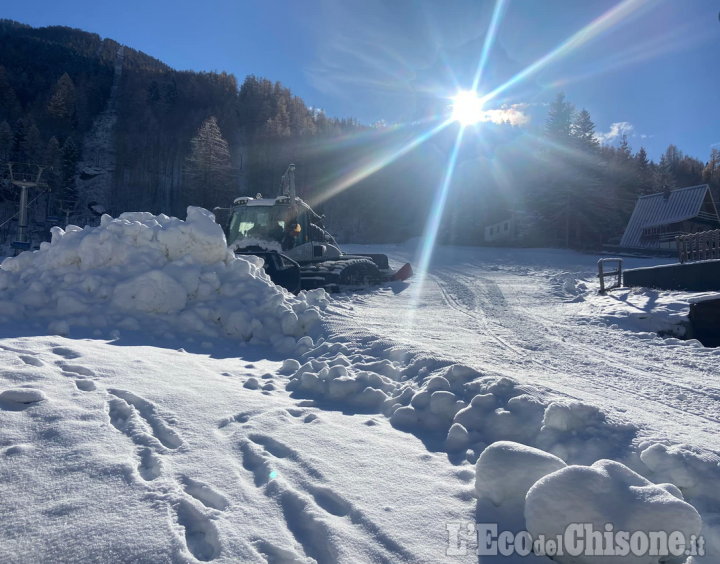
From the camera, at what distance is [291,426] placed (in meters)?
3.11

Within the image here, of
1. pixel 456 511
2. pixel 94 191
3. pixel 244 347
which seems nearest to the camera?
pixel 456 511

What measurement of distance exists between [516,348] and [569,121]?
4114cm

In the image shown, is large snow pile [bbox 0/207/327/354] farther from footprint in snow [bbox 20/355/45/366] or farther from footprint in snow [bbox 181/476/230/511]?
footprint in snow [bbox 181/476/230/511]

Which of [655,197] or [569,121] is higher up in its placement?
[569,121]

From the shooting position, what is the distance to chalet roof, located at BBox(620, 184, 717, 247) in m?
30.6

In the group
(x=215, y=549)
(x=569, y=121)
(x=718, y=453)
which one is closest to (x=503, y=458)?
(x=215, y=549)

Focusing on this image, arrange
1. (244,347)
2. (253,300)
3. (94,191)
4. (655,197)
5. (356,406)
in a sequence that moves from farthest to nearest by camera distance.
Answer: (94,191) < (655,197) < (253,300) < (244,347) < (356,406)

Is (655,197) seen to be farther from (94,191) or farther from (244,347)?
(94,191)

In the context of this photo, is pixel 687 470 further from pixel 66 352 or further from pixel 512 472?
pixel 66 352

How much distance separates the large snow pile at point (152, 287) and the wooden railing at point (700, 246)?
10.0 meters

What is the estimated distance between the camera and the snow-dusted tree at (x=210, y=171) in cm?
4369

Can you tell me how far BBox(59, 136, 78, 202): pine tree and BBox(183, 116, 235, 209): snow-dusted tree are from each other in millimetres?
14819

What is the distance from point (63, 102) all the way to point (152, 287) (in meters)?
71.7

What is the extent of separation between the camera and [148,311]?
586cm
